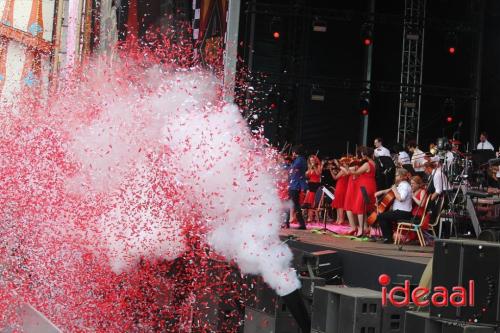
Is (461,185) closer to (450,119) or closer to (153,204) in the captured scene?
(153,204)

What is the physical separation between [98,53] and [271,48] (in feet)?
17.5

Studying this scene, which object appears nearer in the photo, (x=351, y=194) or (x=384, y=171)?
(x=351, y=194)

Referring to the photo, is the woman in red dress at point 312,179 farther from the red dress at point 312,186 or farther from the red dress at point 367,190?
the red dress at point 367,190

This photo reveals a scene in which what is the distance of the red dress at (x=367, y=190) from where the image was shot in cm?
1389

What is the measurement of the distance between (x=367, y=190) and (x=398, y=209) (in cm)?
134

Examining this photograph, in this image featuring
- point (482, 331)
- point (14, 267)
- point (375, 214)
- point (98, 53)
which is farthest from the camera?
point (98, 53)

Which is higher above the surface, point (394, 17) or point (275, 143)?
point (394, 17)

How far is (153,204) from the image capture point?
788 cm

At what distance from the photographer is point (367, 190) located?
13.9m

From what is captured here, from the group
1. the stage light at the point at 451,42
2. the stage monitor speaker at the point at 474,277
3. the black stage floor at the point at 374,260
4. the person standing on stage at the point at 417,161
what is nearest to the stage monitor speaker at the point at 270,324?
the black stage floor at the point at 374,260

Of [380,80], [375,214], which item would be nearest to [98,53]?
[380,80]

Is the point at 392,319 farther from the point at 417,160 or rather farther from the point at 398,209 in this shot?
the point at 417,160

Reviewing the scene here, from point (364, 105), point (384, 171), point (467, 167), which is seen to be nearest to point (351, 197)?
point (384, 171)

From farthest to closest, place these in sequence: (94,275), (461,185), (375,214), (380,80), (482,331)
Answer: (380,80), (375,214), (461,185), (94,275), (482,331)
